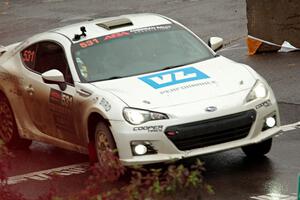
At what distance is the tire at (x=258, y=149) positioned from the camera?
1070 centimetres

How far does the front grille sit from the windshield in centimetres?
133

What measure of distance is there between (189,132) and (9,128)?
342 centimetres

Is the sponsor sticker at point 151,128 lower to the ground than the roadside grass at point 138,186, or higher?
lower

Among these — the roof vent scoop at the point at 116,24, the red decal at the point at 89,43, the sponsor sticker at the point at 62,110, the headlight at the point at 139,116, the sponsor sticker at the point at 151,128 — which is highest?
the roof vent scoop at the point at 116,24

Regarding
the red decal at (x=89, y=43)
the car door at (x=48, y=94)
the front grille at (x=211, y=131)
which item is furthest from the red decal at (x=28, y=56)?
the front grille at (x=211, y=131)

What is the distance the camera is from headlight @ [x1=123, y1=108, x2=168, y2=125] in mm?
9797

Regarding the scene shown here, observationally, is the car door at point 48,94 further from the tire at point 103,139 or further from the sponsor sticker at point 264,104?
the sponsor sticker at point 264,104

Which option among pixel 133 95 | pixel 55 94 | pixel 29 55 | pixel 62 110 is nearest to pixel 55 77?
pixel 55 94

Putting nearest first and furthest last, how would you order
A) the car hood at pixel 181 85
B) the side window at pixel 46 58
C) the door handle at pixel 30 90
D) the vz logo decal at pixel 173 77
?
the car hood at pixel 181 85 < the vz logo decal at pixel 173 77 < the side window at pixel 46 58 < the door handle at pixel 30 90

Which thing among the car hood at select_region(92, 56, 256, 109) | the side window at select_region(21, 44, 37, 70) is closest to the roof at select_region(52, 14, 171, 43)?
the side window at select_region(21, 44, 37, 70)

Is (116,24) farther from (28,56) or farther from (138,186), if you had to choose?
(138,186)

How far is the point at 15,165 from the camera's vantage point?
11805 mm

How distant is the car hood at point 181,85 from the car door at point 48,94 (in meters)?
0.52

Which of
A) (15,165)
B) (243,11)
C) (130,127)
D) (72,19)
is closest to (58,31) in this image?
(15,165)
